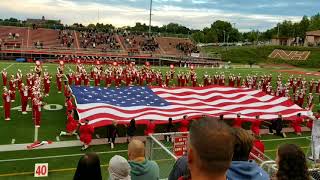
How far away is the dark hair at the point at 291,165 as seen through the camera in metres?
2.48

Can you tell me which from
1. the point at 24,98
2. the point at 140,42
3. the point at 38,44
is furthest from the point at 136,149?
the point at 140,42

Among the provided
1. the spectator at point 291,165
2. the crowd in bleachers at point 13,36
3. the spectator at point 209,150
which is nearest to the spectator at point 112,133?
the spectator at point 291,165

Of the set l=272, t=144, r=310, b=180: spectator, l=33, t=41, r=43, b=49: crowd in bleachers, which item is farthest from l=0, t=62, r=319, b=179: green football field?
l=33, t=41, r=43, b=49: crowd in bleachers

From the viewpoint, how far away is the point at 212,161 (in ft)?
5.62

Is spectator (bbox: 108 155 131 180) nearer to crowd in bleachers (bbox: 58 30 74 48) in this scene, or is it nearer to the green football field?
the green football field

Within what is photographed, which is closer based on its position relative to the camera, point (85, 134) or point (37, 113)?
point (85, 134)

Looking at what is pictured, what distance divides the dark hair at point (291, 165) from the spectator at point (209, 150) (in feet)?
2.92

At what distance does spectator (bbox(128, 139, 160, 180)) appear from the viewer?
10.8 ft

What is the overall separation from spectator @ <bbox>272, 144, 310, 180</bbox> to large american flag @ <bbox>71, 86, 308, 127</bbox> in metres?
8.85

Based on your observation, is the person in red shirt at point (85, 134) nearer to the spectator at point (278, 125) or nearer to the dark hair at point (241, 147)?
the spectator at point (278, 125)

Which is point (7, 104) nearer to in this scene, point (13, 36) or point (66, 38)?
point (13, 36)

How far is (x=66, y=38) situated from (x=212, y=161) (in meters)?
46.2

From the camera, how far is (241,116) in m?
12.9

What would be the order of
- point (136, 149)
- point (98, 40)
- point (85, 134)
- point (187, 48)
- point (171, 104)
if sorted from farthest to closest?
point (187, 48) < point (98, 40) < point (171, 104) < point (85, 134) < point (136, 149)
